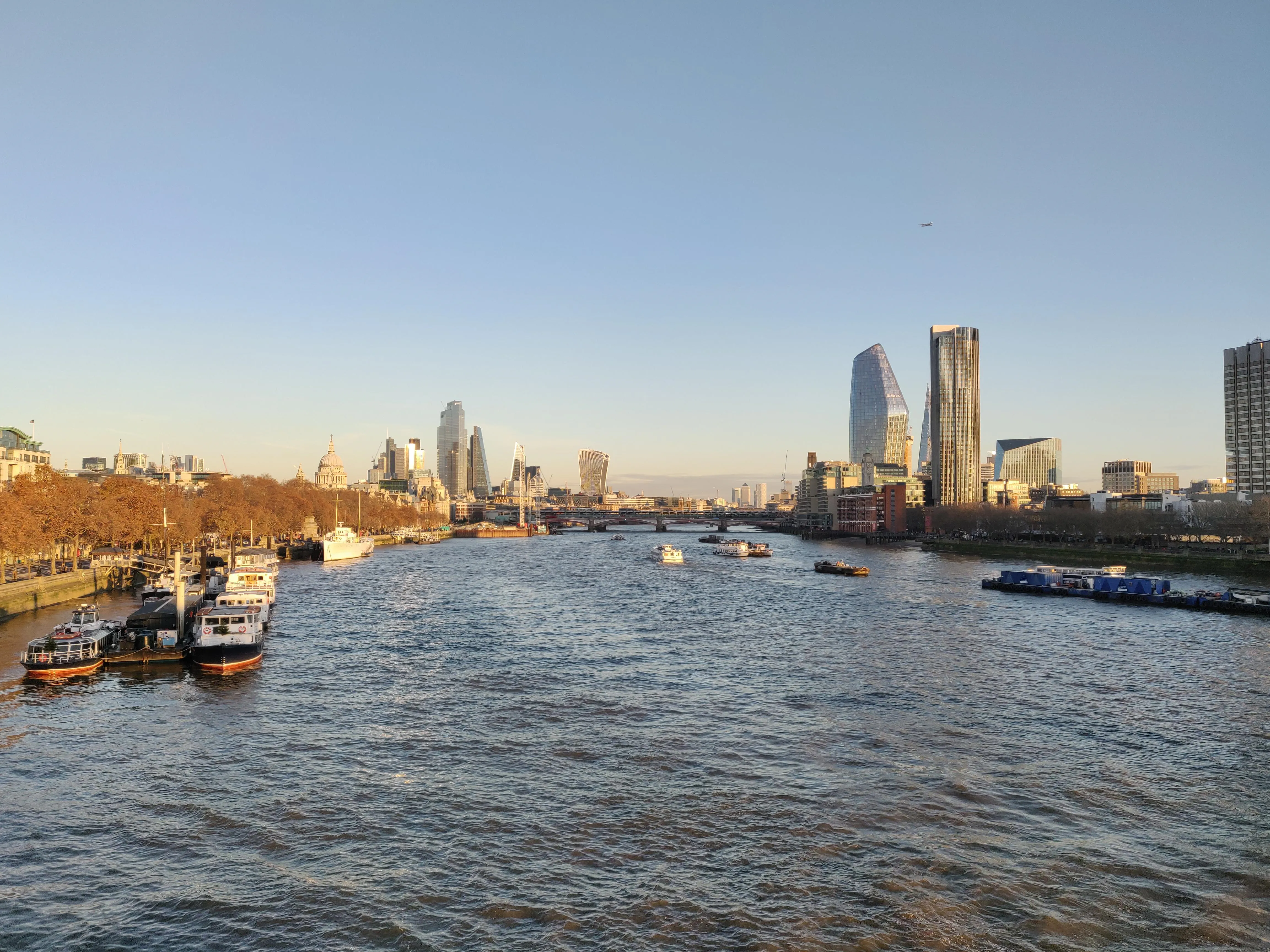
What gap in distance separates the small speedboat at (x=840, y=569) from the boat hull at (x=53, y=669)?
280 ft

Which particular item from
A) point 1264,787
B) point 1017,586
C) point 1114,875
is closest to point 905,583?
point 1017,586

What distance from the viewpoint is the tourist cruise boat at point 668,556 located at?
408ft

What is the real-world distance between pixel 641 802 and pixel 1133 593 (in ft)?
236

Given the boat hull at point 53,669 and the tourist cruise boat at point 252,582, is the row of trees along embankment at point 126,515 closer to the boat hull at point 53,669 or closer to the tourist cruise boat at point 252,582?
the tourist cruise boat at point 252,582

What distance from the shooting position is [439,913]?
16516 mm

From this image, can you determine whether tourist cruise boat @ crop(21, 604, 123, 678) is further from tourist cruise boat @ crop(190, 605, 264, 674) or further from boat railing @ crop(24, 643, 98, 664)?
tourist cruise boat @ crop(190, 605, 264, 674)

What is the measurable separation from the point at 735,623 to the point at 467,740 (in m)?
33.1

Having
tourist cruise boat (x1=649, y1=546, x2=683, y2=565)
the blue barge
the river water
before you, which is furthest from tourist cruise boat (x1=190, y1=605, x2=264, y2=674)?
tourist cruise boat (x1=649, y1=546, x2=683, y2=565)

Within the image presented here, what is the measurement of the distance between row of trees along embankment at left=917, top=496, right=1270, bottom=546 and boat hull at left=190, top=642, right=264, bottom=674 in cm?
12540

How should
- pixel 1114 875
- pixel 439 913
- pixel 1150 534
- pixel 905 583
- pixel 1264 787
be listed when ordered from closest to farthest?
pixel 439 913 < pixel 1114 875 < pixel 1264 787 < pixel 905 583 < pixel 1150 534

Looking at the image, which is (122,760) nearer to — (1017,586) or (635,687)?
(635,687)

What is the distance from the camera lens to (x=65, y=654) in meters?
37.1

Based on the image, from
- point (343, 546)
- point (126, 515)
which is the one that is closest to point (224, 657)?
point (126, 515)

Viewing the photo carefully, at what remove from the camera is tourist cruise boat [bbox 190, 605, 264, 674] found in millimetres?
39719
